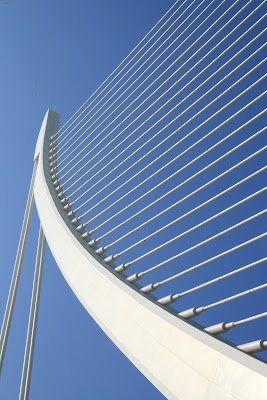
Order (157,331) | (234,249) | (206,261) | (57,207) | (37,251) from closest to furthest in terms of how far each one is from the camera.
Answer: (234,249) → (206,261) → (157,331) → (57,207) → (37,251)

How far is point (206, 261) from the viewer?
7.52 feet

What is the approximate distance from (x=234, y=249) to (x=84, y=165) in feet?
9.58

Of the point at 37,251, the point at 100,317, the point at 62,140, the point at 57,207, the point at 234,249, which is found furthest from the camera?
the point at 62,140

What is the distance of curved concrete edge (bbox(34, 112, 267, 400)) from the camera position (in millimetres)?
1912

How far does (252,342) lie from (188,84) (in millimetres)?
2264

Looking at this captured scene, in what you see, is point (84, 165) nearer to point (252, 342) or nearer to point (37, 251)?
point (37, 251)

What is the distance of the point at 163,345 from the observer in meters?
2.39

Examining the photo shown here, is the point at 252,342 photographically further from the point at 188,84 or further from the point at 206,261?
the point at 188,84

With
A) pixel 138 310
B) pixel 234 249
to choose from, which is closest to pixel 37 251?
pixel 138 310

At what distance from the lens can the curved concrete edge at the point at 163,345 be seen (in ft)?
6.27

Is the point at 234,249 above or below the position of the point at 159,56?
below

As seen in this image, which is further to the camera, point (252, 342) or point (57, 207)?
point (57, 207)

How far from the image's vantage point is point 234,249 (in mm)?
2119

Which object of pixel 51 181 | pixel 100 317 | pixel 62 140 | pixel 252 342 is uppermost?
pixel 62 140
